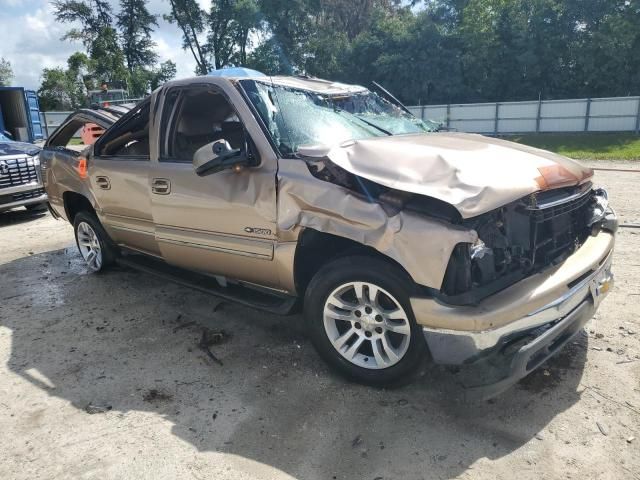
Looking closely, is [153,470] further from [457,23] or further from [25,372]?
[457,23]

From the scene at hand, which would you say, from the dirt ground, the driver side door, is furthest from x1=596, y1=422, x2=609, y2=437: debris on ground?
the driver side door

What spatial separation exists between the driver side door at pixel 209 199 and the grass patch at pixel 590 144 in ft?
50.7

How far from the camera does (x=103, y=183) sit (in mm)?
4730

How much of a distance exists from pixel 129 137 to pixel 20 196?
5.17m

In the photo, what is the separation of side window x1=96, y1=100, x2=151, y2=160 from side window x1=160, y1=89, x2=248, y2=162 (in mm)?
327

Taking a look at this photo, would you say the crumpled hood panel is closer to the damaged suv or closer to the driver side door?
the damaged suv

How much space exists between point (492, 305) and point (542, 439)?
769 millimetres

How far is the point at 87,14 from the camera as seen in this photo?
44062 mm

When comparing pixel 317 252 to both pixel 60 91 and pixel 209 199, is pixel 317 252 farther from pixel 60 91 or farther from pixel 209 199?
pixel 60 91

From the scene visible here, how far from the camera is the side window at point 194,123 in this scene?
13.1 ft

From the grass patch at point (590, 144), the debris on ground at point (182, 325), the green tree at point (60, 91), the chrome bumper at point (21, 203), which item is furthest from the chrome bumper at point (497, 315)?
the green tree at point (60, 91)

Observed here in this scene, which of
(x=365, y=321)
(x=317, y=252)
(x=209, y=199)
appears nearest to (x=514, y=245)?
(x=365, y=321)

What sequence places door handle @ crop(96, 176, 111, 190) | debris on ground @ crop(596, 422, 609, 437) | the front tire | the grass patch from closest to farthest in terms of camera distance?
debris on ground @ crop(596, 422, 609, 437) < the front tire < door handle @ crop(96, 176, 111, 190) < the grass patch

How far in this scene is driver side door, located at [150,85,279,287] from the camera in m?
3.33
